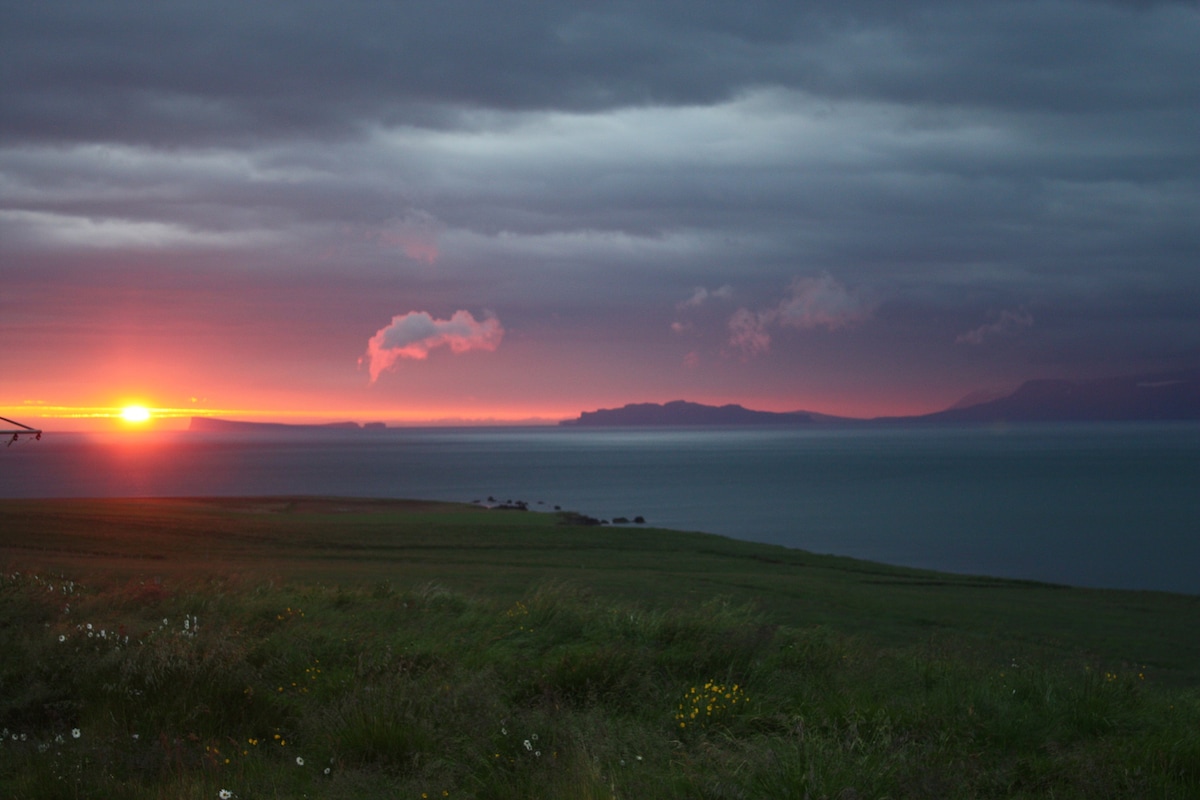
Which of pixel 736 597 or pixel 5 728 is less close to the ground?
pixel 5 728

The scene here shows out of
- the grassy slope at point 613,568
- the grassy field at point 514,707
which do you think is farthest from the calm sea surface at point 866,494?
the grassy field at point 514,707

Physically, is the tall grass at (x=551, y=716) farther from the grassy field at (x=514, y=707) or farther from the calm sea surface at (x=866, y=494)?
the calm sea surface at (x=866, y=494)

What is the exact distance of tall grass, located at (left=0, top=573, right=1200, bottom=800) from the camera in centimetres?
599

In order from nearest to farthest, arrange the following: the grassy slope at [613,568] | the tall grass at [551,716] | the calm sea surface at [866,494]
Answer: the tall grass at [551,716] < the grassy slope at [613,568] < the calm sea surface at [866,494]

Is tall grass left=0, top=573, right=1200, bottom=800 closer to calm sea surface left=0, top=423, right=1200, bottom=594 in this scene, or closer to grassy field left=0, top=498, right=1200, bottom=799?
grassy field left=0, top=498, right=1200, bottom=799

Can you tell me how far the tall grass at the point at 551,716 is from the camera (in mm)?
5992

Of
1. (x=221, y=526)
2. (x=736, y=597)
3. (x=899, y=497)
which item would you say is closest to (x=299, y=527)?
(x=221, y=526)

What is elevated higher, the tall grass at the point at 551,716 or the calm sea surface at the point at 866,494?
the tall grass at the point at 551,716

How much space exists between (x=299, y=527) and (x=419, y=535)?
20.0 ft

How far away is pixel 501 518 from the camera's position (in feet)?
189

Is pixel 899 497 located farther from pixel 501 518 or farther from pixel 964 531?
pixel 501 518

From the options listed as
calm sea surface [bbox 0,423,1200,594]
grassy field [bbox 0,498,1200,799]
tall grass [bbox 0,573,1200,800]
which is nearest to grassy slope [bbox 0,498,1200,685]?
grassy field [bbox 0,498,1200,799]

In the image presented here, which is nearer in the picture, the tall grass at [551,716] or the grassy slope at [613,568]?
the tall grass at [551,716]

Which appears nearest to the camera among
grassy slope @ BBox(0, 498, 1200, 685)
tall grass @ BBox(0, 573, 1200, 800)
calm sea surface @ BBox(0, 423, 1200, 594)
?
tall grass @ BBox(0, 573, 1200, 800)
